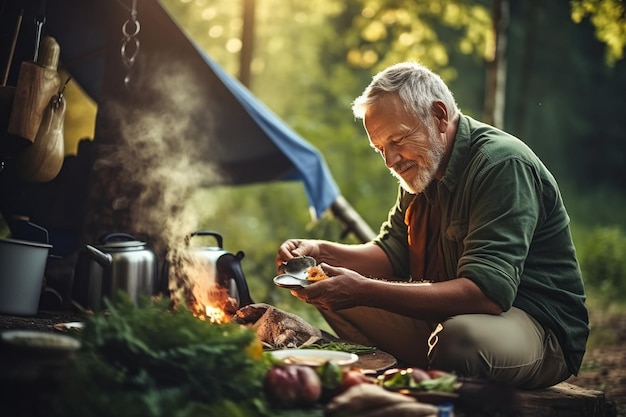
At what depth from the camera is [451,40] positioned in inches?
899

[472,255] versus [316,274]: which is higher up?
[472,255]

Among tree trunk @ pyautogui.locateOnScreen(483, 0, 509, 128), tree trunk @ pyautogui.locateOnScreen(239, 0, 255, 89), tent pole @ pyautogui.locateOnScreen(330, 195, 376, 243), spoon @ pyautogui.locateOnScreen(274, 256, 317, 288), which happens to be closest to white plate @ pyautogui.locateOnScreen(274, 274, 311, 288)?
spoon @ pyautogui.locateOnScreen(274, 256, 317, 288)

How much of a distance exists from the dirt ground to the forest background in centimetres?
17

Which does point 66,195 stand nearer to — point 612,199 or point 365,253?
point 365,253

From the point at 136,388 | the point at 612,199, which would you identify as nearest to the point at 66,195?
the point at 136,388

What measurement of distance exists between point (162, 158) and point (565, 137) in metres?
22.0

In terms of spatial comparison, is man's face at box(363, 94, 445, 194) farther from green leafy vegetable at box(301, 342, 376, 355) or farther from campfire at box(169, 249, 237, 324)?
campfire at box(169, 249, 237, 324)

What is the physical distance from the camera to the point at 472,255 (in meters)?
3.44

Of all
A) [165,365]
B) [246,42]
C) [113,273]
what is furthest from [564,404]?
[246,42]

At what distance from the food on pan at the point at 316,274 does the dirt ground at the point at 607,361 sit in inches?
77.2

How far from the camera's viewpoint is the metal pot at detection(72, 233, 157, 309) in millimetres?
4617

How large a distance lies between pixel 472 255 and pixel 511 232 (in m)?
0.20

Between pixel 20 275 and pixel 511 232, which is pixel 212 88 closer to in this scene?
pixel 20 275

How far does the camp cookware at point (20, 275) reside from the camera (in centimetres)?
435
